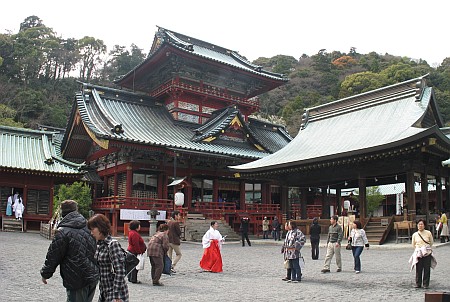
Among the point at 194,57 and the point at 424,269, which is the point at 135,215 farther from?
the point at 424,269

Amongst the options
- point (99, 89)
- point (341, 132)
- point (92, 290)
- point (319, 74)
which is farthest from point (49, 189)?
point (319, 74)

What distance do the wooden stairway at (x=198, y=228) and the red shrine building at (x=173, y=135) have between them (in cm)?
128

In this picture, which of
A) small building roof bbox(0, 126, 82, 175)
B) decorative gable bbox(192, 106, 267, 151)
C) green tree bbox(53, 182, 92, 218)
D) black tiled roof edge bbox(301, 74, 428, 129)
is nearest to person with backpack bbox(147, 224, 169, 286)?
green tree bbox(53, 182, 92, 218)

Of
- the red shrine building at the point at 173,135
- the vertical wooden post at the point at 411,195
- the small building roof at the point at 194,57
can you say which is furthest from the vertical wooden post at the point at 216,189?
the vertical wooden post at the point at 411,195

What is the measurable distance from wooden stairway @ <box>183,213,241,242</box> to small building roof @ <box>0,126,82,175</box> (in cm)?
701

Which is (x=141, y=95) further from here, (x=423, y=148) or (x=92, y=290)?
(x=92, y=290)

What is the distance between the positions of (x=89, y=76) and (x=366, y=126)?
5412cm

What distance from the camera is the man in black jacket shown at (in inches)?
193

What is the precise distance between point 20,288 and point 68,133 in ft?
76.6

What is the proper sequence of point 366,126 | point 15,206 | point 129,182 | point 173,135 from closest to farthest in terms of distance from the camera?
point 15,206 < point 366,126 < point 129,182 < point 173,135

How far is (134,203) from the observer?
25156 millimetres

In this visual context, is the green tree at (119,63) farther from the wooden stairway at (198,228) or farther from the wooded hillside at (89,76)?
the wooden stairway at (198,228)

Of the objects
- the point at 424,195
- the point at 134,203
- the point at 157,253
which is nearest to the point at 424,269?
the point at 157,253

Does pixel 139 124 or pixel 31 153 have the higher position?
pixel 139 124
